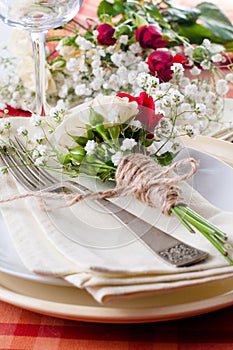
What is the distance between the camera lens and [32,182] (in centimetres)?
104

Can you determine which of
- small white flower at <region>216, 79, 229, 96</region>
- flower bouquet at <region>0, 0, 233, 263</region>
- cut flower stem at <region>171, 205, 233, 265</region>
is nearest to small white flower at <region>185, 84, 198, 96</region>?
flower bouquet at <region>0, 0, 233, 263</region>

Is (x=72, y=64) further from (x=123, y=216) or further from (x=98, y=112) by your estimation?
(x=123, y=216)

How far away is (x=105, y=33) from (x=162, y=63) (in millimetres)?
191

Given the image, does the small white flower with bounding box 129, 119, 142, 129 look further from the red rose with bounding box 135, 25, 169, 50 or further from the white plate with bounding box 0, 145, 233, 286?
the red rose with bounding box 135, 25, 169, 50

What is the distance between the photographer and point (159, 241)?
878 millimetres

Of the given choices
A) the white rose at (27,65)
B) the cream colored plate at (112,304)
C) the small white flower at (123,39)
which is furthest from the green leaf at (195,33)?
the cream colored plate at (112,304)

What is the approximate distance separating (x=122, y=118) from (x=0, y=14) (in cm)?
35

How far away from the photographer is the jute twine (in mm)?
927

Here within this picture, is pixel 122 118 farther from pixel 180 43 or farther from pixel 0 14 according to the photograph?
pixel 180 43

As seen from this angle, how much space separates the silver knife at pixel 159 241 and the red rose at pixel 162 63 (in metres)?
0.47

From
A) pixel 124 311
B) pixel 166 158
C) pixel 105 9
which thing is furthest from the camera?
pixel 105 9

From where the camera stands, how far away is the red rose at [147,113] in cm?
105

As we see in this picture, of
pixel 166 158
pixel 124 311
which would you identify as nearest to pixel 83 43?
pixel 166 158

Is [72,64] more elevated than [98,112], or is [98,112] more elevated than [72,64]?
[98,112]
